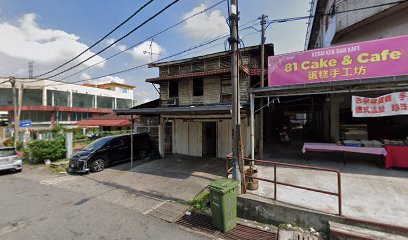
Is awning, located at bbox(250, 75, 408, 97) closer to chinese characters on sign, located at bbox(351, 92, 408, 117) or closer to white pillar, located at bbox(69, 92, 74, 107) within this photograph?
Result: chinese characters on sign, located at bbox(351, 92, 408, 117)

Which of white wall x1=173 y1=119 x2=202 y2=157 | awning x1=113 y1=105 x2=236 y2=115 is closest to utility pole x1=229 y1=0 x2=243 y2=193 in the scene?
awning x1=113 y1=105 x2=236 y2=115

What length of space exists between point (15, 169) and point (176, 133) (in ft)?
29.3

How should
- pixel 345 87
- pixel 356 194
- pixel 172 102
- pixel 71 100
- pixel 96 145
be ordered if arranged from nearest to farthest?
pixel 356 194, pixel 345 87, pixel 96 145, pixel 172 102, pixel 71 100

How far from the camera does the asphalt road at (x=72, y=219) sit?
497 centimetres

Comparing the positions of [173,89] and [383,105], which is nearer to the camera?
[383,105]

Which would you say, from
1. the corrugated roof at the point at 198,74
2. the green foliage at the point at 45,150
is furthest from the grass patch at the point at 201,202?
the green foliage at the point at 45,150

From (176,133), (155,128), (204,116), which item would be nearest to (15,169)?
(155,128)

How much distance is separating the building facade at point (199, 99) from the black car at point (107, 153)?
113cm

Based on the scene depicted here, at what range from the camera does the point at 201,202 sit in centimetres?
629

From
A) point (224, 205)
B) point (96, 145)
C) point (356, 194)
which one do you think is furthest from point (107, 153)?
point (356, 194)

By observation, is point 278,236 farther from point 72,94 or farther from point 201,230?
point 72,94

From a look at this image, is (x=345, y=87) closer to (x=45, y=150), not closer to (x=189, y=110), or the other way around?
(x=189, y=110)

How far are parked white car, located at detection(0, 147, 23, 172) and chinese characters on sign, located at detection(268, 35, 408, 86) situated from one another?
44.7ft

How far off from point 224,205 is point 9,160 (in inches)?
486
